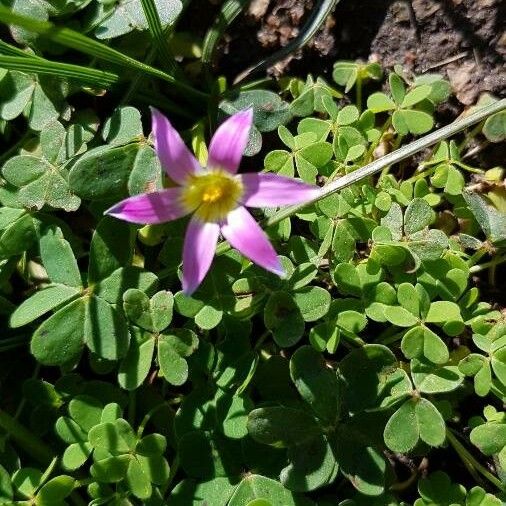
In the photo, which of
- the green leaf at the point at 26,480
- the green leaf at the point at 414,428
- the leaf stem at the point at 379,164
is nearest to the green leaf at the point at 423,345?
the green leaf at the point at 414,428

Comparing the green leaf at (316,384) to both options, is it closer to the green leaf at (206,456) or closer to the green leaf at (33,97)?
the green leaf at (206,456)

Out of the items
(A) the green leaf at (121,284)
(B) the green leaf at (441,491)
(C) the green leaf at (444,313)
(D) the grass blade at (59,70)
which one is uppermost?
(D) the grass blade at (59,70)

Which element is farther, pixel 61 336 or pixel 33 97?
pixel 33 97

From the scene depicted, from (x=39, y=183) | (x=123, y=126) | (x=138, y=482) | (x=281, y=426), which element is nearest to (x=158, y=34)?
(x=123, y=126)

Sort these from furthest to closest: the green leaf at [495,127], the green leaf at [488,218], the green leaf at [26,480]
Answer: the green leaf at [495,127]
the green leaf at [488,218]
the green leaf at [26,480]

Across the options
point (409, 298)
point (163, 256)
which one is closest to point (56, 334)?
point (163, 256)

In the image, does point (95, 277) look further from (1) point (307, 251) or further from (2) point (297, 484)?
(2) point (297, 484)

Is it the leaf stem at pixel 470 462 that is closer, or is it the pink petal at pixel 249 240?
the pink petal at pixel 249 240

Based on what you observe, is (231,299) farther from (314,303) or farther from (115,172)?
(115,172)
